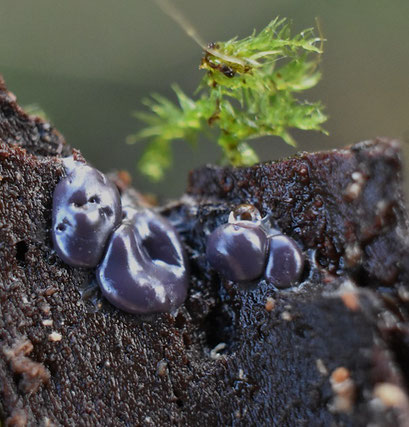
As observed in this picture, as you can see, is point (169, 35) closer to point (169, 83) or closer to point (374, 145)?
point (169, 83)

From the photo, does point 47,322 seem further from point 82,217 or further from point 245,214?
point 245,214

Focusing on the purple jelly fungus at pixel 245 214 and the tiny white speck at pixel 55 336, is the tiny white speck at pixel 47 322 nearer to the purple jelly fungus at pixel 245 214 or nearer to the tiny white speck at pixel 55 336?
the tiny white speck at pixel 55 336

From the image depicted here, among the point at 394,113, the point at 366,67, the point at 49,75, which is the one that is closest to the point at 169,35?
the point at 49,75

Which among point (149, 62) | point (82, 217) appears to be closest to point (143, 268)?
point (82, 217)

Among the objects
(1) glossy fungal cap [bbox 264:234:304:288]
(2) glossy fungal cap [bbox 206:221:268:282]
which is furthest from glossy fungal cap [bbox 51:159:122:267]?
(1) glossy fungal cap [bbox 264:234:304:288]

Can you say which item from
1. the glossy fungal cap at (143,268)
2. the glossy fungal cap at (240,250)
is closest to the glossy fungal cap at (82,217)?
the glossy fungal cap at (143,268)

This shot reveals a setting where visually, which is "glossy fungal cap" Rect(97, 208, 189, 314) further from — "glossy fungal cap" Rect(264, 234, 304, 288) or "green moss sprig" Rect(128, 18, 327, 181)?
"green moss sprig" Rect(128, 18, 327, 181)
